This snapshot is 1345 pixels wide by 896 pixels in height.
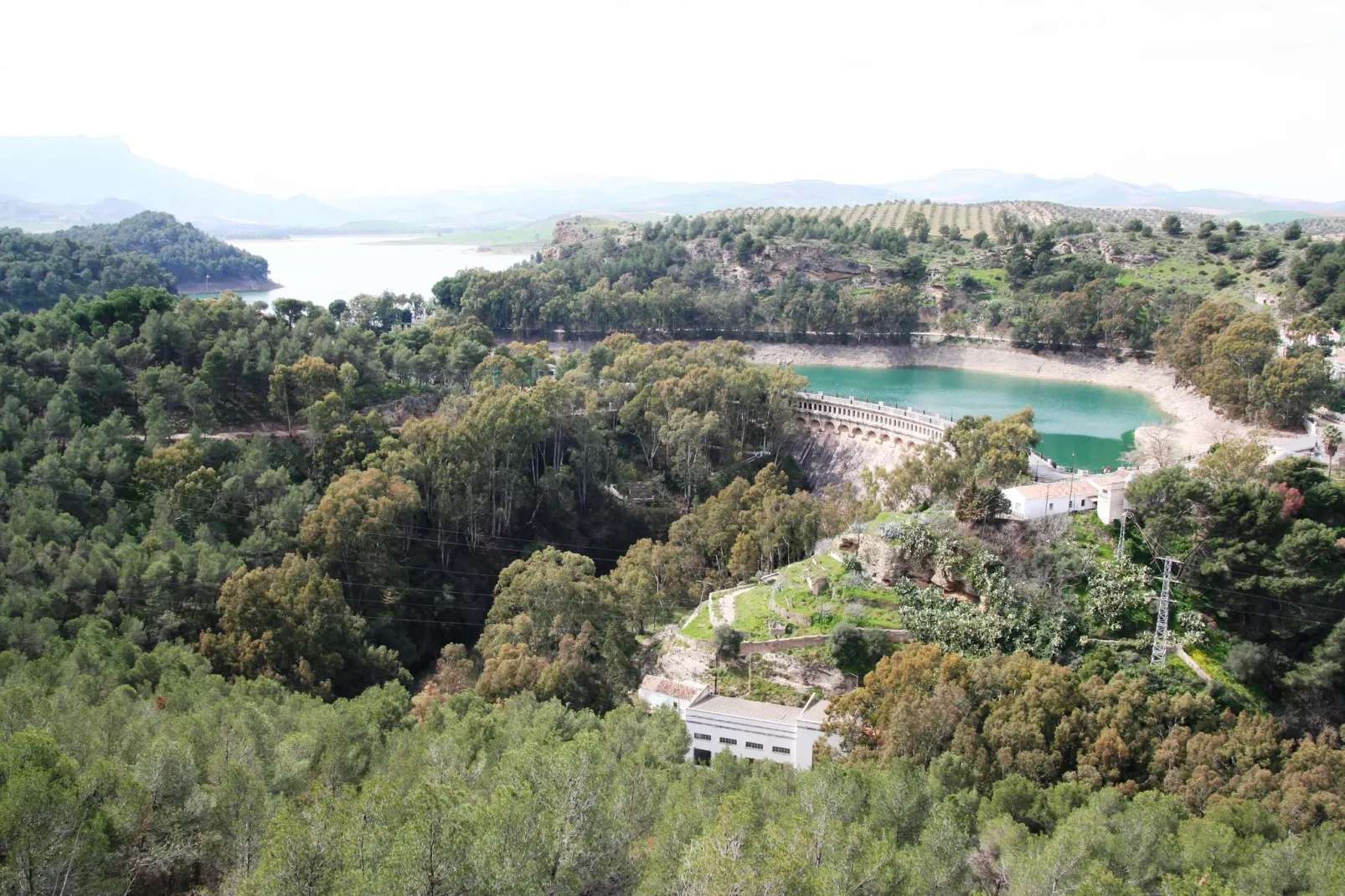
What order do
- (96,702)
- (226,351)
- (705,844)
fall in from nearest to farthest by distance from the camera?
(705,844)
(96,702)
(226,351)

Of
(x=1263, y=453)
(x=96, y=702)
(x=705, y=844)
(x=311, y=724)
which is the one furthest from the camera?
(x=1263, y=453)

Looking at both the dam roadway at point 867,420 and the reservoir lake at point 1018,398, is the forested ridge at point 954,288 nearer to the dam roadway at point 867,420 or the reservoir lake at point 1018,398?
the reservoir lake at point 1018,398

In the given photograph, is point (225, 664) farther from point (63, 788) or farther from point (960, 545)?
point (960, 545)

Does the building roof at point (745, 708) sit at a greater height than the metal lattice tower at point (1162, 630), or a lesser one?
lesser

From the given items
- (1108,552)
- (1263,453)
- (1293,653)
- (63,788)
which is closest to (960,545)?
(1108,552)

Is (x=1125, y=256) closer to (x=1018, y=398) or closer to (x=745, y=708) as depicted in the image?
(x=1018, y=398)

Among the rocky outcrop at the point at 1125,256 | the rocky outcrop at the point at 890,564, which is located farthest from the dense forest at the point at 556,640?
the rocky outcrop at the point at 1125,256

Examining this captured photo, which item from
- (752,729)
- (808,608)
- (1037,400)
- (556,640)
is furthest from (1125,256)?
(752,729)
